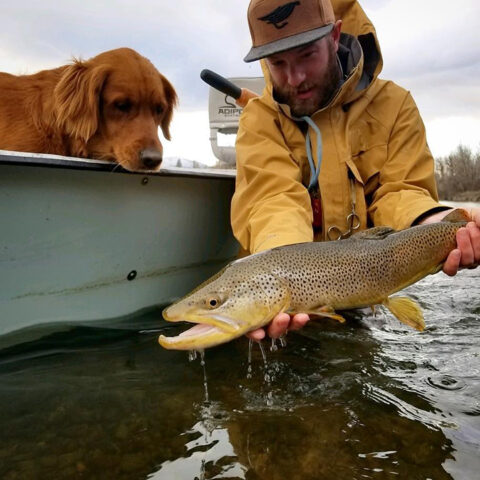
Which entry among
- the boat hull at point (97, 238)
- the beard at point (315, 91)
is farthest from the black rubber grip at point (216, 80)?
the beard at point (315, 91)

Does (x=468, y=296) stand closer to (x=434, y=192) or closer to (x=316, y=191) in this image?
(x=434, y=192)

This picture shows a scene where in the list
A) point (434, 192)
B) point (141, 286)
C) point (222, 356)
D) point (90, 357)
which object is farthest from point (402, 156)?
point (90, 357)

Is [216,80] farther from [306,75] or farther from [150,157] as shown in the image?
[150,157]

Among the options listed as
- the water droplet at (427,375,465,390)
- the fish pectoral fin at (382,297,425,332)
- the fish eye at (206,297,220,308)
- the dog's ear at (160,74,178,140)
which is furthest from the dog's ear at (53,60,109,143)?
the water droplet at (427,375,465,390)

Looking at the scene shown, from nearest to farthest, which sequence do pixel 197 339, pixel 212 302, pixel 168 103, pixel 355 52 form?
pixel 197 339, pixel 212 302, pixel 355 52, pixel 168 103

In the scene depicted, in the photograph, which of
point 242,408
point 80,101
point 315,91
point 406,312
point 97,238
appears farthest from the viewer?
point 315,91

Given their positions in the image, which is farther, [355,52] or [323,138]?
[355,52]

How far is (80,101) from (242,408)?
236 cm

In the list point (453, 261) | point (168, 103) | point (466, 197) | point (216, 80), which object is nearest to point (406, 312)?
point (453, 261)

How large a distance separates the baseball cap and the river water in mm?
2137

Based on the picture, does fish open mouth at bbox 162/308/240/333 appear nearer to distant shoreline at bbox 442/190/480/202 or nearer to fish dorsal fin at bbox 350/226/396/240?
fish dorsal fin at bbox 350/226/396/240

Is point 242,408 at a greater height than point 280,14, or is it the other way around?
point 280,14

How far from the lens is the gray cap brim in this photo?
3.23 meters

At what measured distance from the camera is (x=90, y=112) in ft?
11.5
